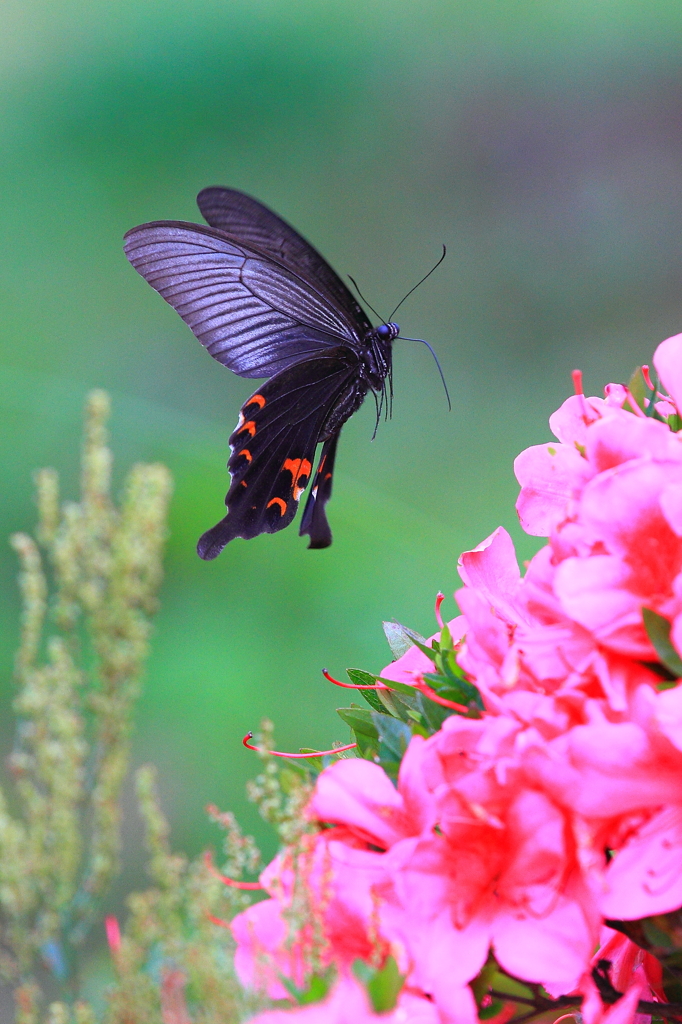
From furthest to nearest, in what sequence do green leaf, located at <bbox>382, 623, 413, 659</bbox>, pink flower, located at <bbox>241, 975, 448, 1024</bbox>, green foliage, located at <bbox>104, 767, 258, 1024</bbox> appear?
green leaf, located at <bbox>382, 623, 413, 659</bbox>, green foliage, located at <bbox>104, 767, 258, 1024</bbox>, pink flower, located at <bbox>241, 975, 448, 1024</bbox>

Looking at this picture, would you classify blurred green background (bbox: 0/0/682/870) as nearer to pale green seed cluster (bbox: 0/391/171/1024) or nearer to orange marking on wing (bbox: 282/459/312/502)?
pale green seed cluster (bbox: 0/391/171/1024)

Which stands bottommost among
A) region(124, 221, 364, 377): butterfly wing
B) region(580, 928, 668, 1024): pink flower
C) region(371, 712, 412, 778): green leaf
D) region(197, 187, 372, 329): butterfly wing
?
region(580, 928, 668, 1024): pink flower

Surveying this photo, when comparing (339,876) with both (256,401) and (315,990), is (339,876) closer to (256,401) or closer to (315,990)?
(315,990)

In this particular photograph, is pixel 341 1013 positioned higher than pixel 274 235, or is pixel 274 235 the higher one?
pixel 274 235

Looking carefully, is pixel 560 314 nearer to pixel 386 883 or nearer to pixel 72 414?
pixel 72 414

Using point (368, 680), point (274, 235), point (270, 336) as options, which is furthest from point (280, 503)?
point (368, 680)

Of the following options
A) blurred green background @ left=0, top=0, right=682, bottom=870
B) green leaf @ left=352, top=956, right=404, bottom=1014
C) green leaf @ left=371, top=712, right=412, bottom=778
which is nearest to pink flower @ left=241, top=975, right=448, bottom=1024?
green leaf @ left=352, top=956, right=404, bottom=1014
